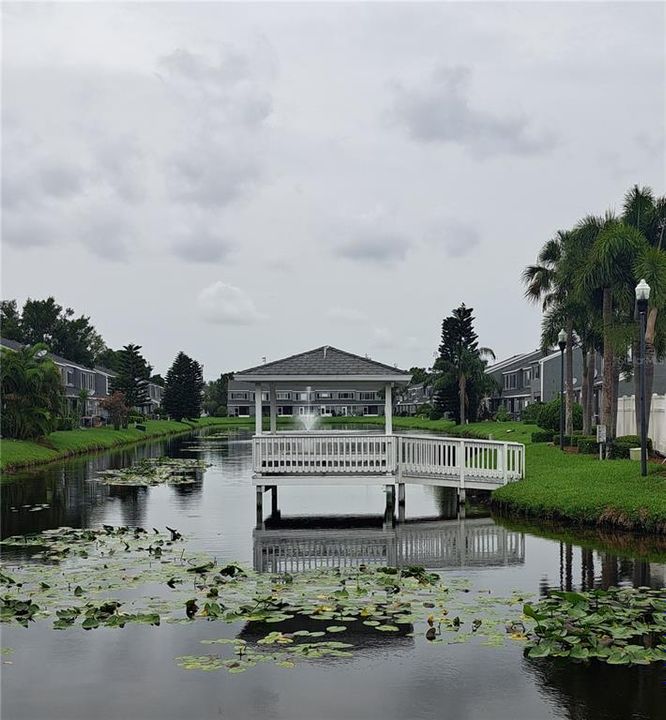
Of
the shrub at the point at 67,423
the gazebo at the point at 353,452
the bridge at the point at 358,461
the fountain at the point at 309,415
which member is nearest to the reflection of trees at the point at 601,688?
the bridge at the point at 358,461

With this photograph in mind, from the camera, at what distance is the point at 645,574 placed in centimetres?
1298

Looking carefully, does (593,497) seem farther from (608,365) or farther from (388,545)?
(608,365)

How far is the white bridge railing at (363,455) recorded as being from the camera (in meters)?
21.6

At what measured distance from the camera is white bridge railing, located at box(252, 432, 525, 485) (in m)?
21.6

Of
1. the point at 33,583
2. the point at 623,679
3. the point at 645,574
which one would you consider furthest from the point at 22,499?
the point at 623,679

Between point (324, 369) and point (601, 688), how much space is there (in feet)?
49.6

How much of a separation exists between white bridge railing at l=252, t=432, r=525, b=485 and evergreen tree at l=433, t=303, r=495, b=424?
54.1 m

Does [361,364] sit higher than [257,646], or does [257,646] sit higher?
[361,364]

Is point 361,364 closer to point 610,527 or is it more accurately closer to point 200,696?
point 610,527

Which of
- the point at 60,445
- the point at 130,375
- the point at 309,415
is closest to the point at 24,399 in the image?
the point at 60,445

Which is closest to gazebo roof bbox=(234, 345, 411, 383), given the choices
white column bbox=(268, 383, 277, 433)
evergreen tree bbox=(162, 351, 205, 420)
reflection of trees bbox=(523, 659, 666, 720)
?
white column bbox=(268, 383, 277, 433)

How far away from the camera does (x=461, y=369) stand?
77.6 meters

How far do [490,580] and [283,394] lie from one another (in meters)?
120

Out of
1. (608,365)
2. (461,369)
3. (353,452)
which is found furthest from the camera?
(461,369)
